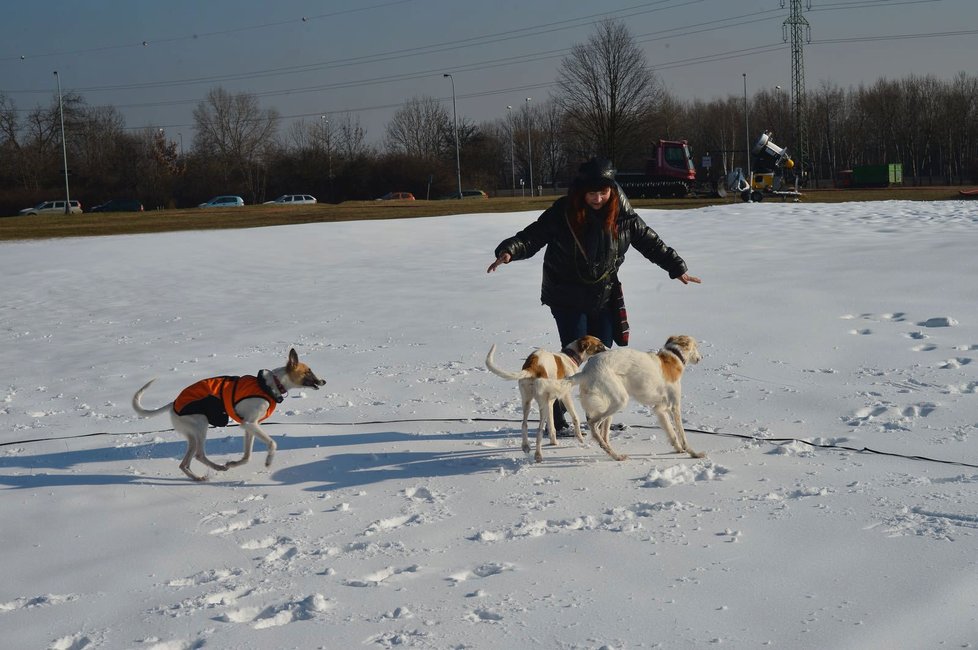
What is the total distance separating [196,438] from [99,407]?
2.52 meters

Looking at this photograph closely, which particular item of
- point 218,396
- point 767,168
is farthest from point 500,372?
point 767,168

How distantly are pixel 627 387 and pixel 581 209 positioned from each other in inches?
50.7

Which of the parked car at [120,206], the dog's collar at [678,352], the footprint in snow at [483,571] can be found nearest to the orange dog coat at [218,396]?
the footprint in snow at [483,571]

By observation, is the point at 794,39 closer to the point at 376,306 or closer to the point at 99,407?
the point at 376,306

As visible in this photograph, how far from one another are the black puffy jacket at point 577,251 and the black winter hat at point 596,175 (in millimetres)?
212

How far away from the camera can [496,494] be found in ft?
17.5

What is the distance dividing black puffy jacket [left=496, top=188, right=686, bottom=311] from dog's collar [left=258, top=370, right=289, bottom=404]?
1766mm

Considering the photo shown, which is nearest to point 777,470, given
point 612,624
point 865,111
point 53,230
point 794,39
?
point 612,624

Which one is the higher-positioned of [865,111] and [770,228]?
[865,111]

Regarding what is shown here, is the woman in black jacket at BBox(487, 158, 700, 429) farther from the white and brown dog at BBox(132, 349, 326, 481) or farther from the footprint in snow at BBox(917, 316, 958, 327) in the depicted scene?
the footprint in snow at BBox(917, 316, 958, 327)

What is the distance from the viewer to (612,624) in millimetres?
3732

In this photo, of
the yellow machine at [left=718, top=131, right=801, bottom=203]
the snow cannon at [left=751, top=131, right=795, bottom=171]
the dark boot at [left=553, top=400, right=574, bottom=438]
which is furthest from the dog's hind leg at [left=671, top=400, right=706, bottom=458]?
the snow cannon at [left=751, top=131, right=795, bottom=171]

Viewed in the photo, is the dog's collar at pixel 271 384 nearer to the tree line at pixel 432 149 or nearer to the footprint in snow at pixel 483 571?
the footprint in snow at pixel 483 571

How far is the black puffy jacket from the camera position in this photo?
6.25 m
